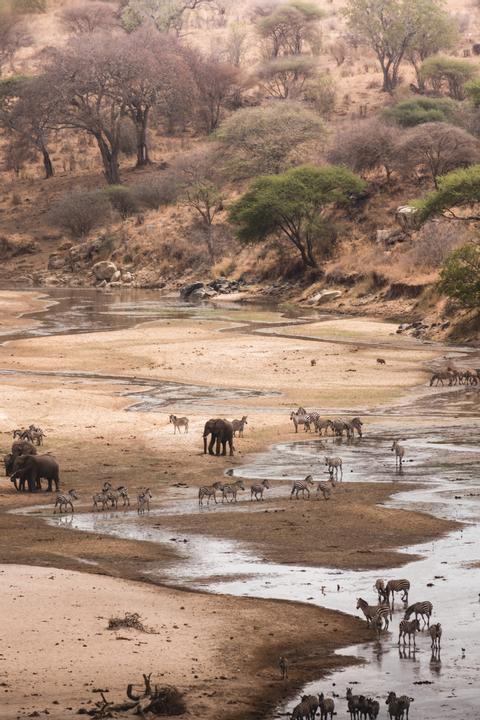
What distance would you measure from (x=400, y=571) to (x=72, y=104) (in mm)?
86757

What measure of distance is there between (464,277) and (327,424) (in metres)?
23.6

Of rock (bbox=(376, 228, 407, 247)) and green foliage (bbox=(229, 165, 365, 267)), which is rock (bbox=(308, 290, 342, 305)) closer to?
rock (bbox=(376, 228, 407, 247))

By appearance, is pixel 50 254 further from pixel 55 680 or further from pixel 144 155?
pixel 55 680

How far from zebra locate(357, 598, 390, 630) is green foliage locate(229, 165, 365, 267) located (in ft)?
195

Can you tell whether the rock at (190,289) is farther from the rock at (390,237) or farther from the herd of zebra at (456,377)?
the herd of zebra at (456,377)

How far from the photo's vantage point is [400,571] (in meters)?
18.1

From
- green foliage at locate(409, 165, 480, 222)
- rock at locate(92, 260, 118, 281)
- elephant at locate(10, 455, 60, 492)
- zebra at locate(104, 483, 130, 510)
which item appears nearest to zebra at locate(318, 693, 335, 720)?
zebra at locate(104, 483, 130, 510)

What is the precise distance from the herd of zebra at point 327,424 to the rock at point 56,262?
6465 cm

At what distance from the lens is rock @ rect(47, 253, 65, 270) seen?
9381cm

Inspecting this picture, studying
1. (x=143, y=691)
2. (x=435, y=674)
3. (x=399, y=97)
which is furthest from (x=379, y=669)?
(x=399, y=97)

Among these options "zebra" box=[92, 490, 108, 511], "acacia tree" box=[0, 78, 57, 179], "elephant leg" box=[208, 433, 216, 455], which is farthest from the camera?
"acacia tree" box=[0, 78, 57, 179]

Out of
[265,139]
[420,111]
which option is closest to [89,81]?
[265,139]

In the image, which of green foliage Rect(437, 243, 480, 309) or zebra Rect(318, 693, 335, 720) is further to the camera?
green foliage Rect(437, 243, 480, 309)

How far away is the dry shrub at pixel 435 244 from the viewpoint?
212 ft
